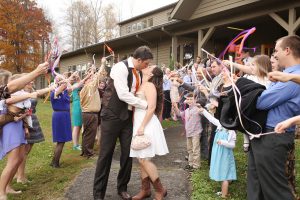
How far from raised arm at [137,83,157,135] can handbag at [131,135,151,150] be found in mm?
63

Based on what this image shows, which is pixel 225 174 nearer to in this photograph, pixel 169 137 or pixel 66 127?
pixel 66 127

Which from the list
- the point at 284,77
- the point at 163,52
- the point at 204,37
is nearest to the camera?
the point at 284,77

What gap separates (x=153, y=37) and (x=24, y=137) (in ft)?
46.2

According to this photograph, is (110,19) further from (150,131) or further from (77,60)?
(150,131)

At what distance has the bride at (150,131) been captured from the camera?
4.15m

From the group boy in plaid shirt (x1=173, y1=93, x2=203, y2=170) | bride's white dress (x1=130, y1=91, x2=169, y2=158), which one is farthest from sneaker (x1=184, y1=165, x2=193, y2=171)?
bride's white dress (x1=130, y1=91, x2=169, y2=158)

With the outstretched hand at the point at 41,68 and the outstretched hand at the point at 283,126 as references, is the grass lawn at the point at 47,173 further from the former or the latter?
the outstretched hand at the point at 283,126

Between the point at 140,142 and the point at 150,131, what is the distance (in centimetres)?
21

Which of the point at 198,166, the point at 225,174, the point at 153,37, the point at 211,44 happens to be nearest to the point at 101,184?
the point at 225,174

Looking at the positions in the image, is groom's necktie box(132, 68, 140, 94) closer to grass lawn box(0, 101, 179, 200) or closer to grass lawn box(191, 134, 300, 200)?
grass lawn box(191, 134, 300, 200)

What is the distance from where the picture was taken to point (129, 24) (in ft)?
90.4

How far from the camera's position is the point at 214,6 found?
1140 centimetres

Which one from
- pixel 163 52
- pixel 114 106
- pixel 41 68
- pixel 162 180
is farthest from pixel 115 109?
pixel 163 52

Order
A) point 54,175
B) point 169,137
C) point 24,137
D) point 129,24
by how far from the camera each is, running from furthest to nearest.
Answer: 1. point 129,24
2. point 169,137
3. point 54,175
4. point 24,137
